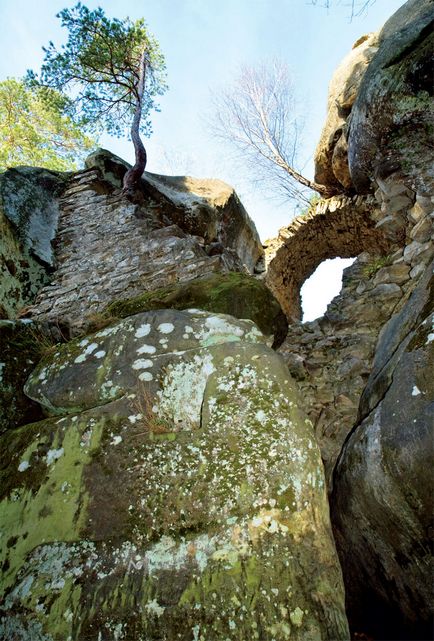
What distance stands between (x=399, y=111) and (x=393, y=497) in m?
4.18

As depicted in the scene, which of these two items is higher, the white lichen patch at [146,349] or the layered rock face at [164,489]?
the white lichen patch at [146,349]

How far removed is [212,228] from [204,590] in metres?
5.84

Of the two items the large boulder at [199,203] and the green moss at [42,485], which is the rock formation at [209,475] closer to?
the green moss at [42,485]

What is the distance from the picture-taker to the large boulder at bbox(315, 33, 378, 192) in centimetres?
811

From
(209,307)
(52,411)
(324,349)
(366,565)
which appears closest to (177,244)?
(209,307)

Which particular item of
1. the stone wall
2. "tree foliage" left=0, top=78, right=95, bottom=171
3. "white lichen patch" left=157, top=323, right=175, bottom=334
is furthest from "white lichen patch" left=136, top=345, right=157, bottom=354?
"tree foliage" left=0, top=78, right=95, bottom=171

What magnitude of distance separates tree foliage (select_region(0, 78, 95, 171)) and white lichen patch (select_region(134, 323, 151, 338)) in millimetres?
11616

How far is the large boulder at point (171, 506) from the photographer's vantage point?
4.83ft

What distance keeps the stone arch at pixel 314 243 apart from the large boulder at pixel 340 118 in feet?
2.21

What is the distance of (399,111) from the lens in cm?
448

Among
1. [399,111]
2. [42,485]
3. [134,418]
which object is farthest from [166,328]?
[399,111]

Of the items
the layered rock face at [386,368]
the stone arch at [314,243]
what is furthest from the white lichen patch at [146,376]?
the stone arch at [314,243]

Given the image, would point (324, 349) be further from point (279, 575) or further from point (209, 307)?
point (279, 575)

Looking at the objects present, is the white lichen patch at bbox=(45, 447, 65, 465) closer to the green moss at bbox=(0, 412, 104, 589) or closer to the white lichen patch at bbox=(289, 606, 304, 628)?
the green moss at bbox=(0, 412, 104, 589)
